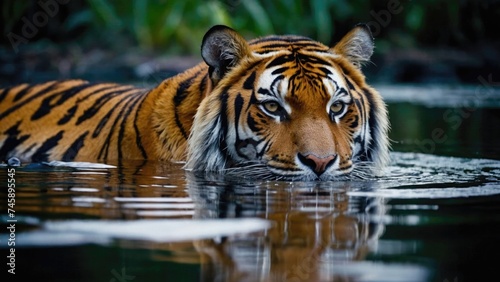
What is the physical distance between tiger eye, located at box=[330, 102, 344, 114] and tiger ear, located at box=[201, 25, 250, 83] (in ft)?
1.66

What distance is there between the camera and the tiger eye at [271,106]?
4363 millimetres

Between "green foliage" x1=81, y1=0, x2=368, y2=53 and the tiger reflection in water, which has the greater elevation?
"green foliage" x1=81, y1=0, x2=368, y2=53

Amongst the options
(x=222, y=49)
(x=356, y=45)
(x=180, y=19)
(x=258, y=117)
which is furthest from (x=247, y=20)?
(x=258, y=117)

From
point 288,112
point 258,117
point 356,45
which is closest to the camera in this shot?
point 288,112

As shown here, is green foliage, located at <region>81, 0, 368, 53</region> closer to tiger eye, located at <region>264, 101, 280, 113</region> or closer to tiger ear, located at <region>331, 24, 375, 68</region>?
tiger ear, located at <region>331, 24, 375, 68</region>

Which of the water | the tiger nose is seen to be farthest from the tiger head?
the water

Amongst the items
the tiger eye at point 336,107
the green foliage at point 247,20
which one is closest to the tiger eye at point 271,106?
the tiger eye at point 336,107

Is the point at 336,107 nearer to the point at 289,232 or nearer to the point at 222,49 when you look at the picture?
the point at 222,49

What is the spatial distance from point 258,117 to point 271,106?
79 millimetres

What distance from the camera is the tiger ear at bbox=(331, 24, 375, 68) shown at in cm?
472

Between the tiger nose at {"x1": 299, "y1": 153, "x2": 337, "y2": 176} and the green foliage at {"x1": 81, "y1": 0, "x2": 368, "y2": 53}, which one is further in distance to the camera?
the green foliage at {"x1": 81, "y1": 0, "x2": 368, "y2": 53}

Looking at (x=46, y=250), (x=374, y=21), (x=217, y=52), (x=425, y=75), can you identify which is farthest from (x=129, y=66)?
(x=46, y=250)

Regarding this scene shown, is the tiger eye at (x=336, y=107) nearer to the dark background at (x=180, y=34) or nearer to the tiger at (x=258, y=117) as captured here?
the tiger at (x=258, y=117)

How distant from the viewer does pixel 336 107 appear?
4402 mm
